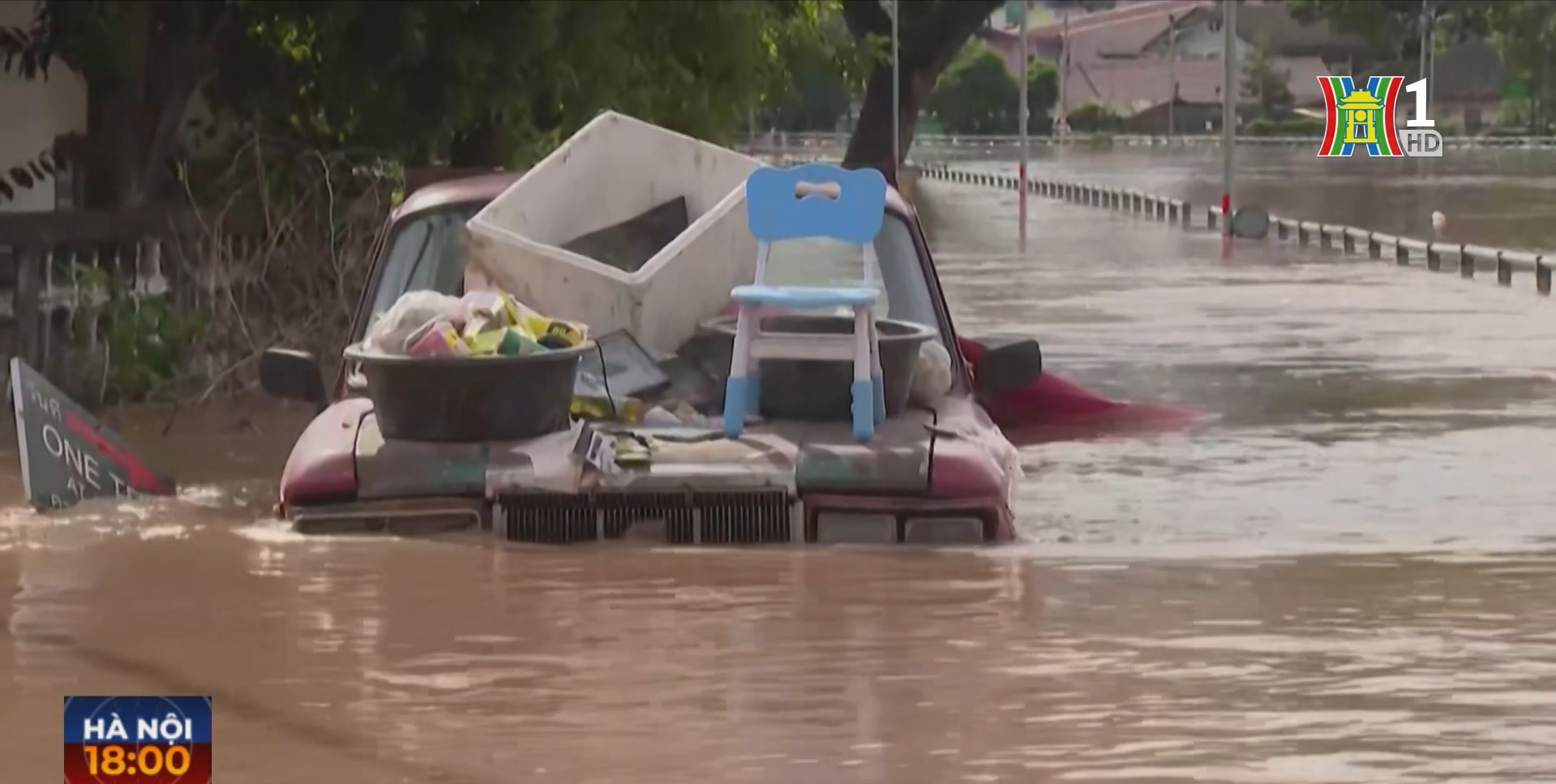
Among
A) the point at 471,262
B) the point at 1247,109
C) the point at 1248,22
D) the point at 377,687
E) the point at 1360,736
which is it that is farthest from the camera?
the point at 1248,22

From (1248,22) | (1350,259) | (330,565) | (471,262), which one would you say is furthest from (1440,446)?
(1248,22)

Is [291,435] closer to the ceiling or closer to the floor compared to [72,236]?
closer to the floor

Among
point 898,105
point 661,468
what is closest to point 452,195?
point 661,468

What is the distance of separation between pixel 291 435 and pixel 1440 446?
17.5 feet

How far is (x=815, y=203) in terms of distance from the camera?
8.63 m

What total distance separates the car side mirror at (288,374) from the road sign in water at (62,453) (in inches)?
36.3

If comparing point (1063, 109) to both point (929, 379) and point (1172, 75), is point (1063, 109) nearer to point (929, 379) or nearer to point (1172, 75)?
point (1172, 75)

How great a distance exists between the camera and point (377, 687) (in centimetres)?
663

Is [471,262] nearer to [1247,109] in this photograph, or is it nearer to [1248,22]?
[1247,109]

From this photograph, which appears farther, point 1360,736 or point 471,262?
point 471,262

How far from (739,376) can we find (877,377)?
0.44 metres

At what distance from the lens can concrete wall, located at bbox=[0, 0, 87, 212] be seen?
1561 cm

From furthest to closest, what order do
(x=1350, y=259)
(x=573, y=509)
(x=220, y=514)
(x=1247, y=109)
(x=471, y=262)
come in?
(x=1247, y=109) → (x=1350, y=259) → (x=220, y=514) → (x=471, y=262) → (x=573, y=509)

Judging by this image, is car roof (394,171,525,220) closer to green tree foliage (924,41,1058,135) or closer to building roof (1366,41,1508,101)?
green tree foliage (924,41,1058,135)
